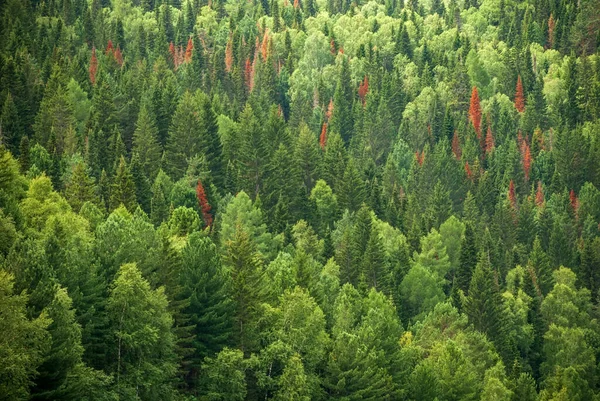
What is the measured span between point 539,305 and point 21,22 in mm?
113445

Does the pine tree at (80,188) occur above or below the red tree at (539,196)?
above

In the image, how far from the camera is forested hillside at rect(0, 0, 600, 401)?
63.1m

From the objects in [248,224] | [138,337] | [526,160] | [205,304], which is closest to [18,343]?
[138,337]

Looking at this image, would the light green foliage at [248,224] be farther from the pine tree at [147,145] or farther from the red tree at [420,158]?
the red tree at [420,158]

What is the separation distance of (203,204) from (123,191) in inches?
685

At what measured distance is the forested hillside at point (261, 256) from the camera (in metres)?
63.1

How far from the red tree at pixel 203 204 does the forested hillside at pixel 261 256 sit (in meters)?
0.34

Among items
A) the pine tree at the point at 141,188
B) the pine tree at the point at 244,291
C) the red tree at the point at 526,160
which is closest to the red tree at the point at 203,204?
the pine tree at the point at 141,188

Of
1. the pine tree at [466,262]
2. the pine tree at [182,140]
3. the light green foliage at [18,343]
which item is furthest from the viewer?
the pine tree at [182,140]

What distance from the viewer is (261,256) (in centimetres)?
10131

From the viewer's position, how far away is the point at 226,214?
117 meters

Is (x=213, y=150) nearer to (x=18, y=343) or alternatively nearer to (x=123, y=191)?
(x=123, y=191)

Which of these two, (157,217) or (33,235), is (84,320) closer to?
(33,235)

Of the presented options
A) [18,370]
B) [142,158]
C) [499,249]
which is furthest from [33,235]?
[499,249]
